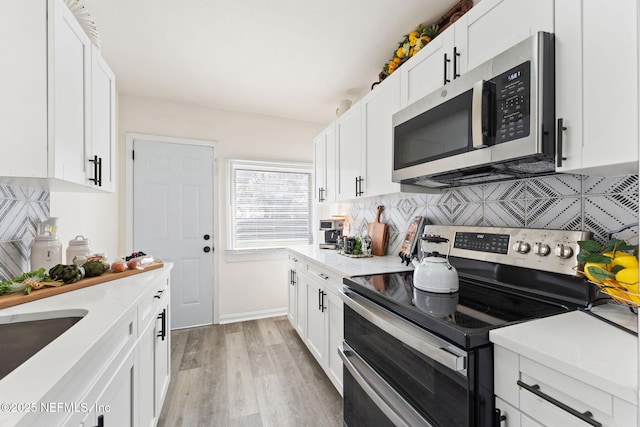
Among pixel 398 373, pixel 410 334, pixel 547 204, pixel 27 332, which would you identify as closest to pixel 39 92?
pixel 27 332

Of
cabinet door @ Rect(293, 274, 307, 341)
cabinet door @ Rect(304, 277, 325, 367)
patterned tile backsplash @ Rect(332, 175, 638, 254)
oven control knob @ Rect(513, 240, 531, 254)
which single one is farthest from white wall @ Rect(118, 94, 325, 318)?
oven control knob @ Rect(513, 240, 531, 254)

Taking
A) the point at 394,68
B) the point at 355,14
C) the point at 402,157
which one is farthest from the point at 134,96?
the point at 402,157

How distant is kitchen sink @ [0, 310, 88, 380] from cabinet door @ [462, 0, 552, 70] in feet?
6.26

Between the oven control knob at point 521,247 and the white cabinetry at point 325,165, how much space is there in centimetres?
162

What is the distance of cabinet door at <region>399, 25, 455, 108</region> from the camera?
4.54 feet

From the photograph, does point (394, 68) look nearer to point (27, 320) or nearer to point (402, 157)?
point (402, 157)

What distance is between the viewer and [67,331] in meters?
0.85

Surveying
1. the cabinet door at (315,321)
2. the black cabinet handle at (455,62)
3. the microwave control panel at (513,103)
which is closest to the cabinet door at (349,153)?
the cabinet door at (315,321)

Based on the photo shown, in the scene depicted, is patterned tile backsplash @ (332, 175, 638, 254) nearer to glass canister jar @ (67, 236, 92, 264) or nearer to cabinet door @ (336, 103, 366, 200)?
cabinet door @ (336, 103, 366, 200)

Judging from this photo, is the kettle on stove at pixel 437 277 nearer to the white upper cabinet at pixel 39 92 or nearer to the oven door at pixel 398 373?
the oven door at pixel 398 373

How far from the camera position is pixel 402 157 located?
1606mm

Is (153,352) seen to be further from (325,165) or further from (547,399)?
(325,165)

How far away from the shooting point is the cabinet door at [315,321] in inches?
83.3

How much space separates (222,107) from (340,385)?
3075 mm
